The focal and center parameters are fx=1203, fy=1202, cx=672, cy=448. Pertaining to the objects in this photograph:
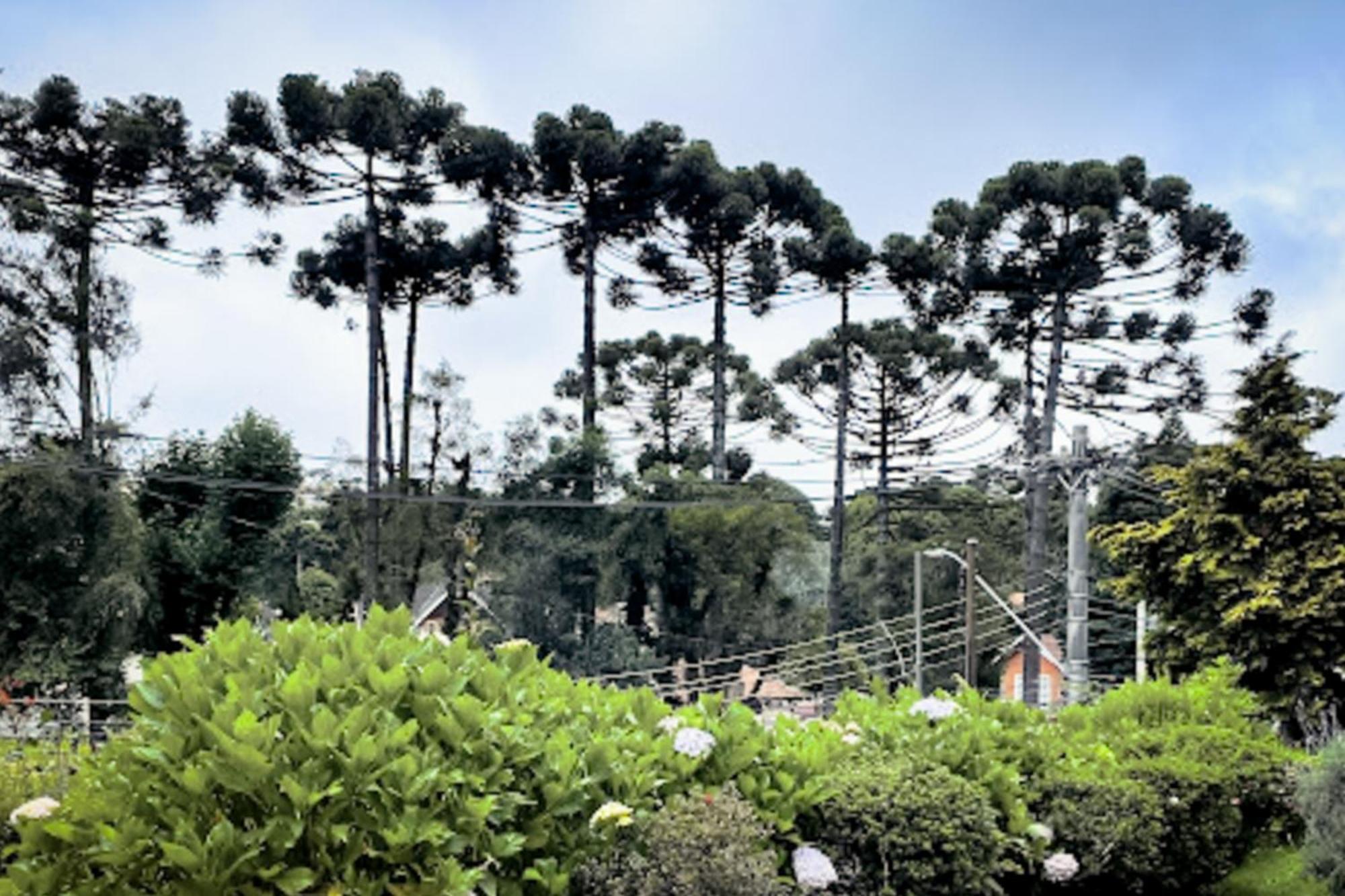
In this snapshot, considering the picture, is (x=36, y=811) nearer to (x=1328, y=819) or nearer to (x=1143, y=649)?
(x=1328, y=819)

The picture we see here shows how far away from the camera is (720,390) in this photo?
22297 millimetres

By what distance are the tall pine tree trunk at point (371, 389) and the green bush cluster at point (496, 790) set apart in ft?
47.8

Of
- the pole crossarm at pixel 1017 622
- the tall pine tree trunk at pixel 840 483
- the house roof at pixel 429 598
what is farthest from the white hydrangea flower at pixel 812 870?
the tall pine tree trunk at pixel 840 483

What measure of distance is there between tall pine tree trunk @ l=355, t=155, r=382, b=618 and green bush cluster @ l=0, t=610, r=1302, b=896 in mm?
14560

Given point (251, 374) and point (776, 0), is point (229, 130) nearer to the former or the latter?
point (251, 374)

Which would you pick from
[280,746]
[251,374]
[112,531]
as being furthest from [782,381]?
[280,746]

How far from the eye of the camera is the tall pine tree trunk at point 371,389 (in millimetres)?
18422

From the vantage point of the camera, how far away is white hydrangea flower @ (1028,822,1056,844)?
3725mm

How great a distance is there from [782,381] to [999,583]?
18.2 feet

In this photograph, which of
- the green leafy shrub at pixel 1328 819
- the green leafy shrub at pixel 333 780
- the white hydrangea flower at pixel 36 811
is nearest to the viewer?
the green leafy shrub at pixel 333 780

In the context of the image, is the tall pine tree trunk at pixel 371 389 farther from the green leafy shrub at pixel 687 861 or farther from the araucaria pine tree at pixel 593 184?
the green leafy shrub at pixel 687 861

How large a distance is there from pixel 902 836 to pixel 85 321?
16935 mm

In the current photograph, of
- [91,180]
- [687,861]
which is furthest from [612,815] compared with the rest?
[91,180]

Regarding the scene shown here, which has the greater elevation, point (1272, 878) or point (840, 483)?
point (840, 483)
